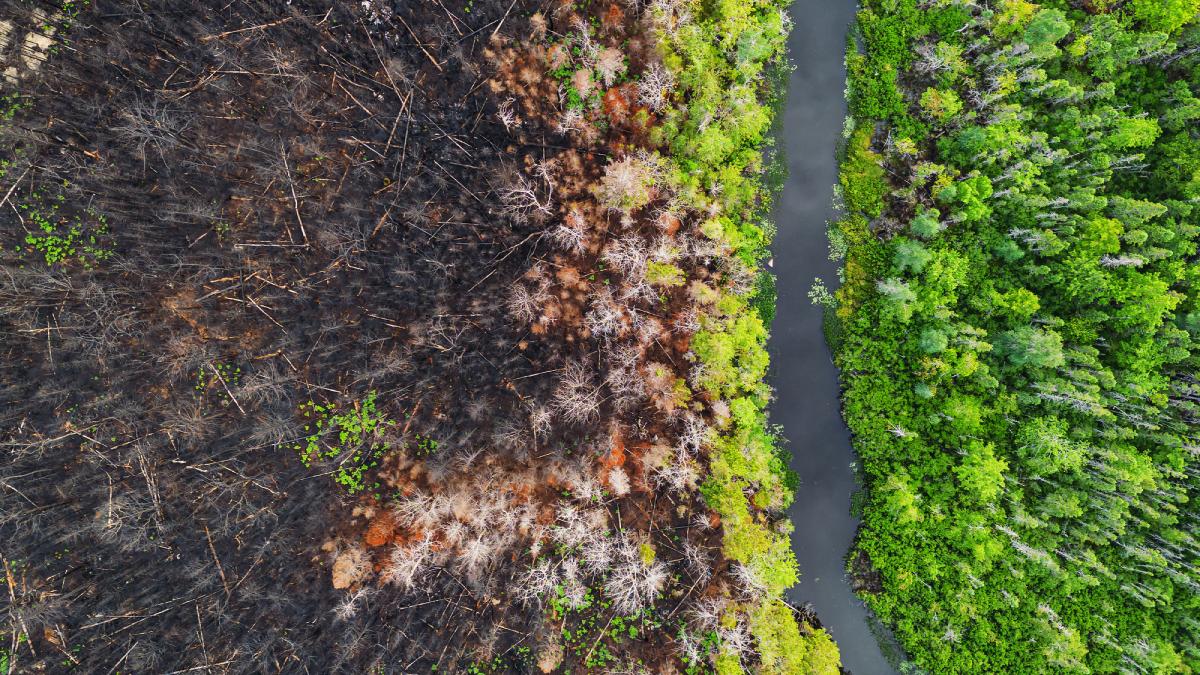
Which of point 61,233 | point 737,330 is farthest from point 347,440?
point 737,330

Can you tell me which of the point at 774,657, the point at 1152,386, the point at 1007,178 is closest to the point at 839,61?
the point at 1007,178

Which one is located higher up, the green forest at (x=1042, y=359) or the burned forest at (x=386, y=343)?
the green forest at (x=1042, y=359)

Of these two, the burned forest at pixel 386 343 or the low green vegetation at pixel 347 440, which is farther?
the low green vegetation at pixel 347 440

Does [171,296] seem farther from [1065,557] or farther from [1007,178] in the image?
[1065,557]

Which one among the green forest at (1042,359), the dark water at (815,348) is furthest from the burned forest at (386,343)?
the green forest at (1042,359)

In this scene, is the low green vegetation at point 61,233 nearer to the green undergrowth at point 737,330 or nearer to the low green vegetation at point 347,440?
the low green vegetation at point 347,440

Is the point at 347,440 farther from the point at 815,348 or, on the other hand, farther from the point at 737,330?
the point at 815,348
